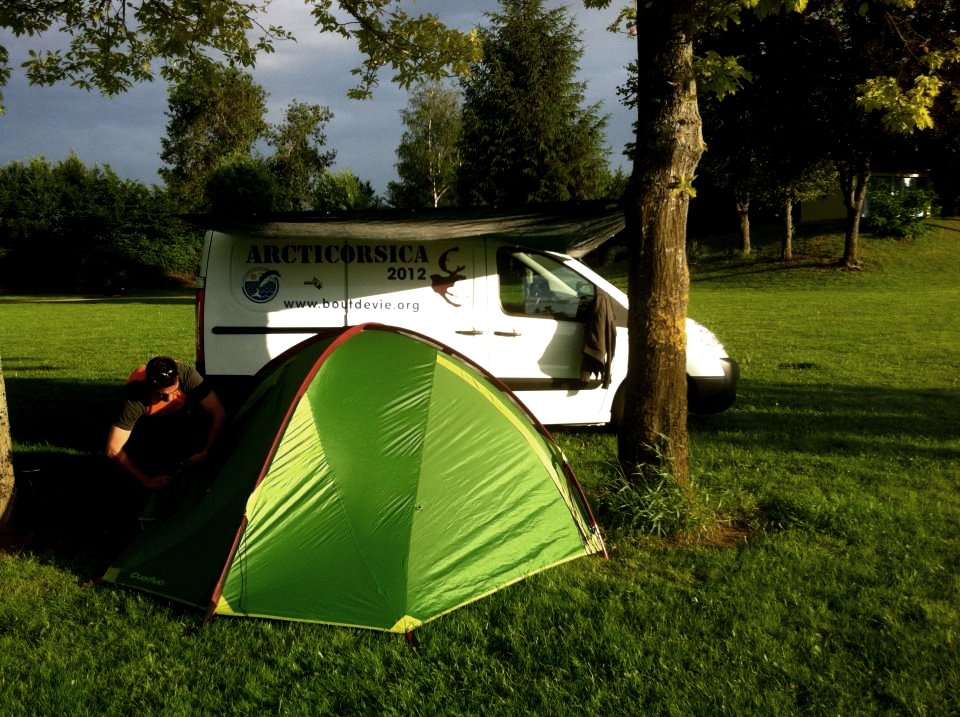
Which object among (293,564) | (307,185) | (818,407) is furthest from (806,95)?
(307,185)

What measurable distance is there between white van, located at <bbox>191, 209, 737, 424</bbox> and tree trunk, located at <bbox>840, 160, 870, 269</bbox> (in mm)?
23583

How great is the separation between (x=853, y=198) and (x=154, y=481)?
28.9m

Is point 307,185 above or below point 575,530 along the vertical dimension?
above

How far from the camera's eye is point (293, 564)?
4051 mm

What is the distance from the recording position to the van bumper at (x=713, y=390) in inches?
298

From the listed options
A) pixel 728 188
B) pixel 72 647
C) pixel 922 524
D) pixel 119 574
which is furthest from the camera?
pixel 728 188

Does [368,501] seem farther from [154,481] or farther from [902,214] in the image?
[902,214]

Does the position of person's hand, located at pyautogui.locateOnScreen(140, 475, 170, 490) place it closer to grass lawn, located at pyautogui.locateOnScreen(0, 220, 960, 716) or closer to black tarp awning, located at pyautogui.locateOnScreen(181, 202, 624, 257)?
grass lawn, located at pyautogui.locateOnScreen(0, 220, 960, 716)

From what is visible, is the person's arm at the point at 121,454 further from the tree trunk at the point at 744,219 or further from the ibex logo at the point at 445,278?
the tree trunk at the point at 744,219

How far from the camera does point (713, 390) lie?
7598 millimetres

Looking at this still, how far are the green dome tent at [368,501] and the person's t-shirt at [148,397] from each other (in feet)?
3.30

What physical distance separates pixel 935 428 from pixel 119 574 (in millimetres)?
7254

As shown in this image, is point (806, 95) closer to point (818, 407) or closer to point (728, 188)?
point (728, 188)

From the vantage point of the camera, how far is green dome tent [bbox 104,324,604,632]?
398cm
